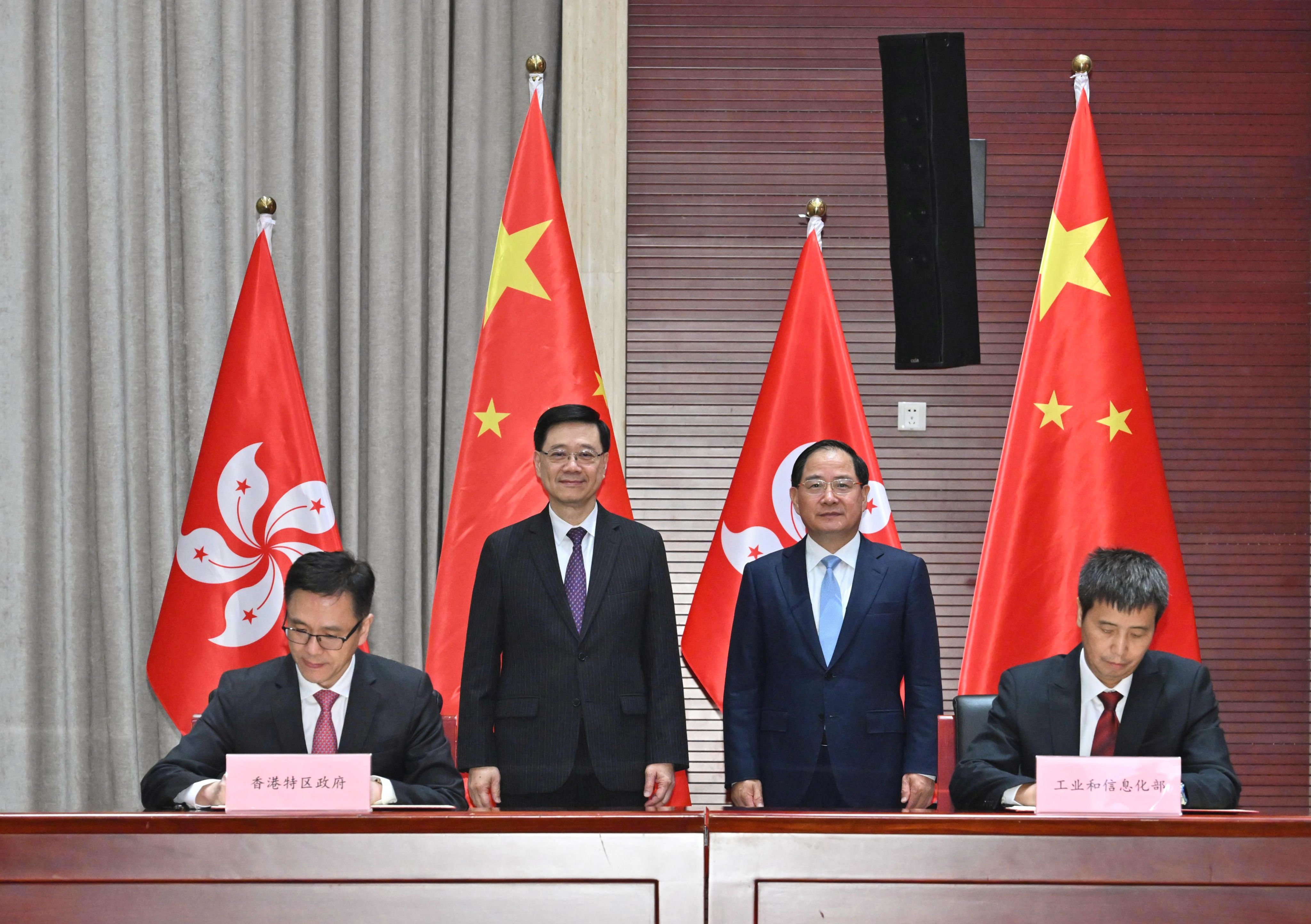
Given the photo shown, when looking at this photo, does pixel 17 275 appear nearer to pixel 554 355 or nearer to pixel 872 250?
pixel 554 355

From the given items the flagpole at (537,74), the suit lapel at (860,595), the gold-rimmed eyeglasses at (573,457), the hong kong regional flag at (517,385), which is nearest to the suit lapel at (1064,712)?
the suit lapel at (860,595)

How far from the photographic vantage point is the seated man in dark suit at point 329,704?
79.1 inches

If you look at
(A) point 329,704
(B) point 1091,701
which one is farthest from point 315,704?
(B) point 1091,701

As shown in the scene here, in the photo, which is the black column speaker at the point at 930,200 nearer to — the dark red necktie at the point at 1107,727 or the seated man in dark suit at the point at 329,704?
the dark red necktie at the point at 1107,727

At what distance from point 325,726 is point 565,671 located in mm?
487

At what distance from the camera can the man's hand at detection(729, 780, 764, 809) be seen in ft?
7.80

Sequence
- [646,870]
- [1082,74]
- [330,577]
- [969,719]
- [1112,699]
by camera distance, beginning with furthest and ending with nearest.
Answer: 1. [1082,74]
2. [969,719]
3. [1112,699]
4. [330,577]
5. [646,870]

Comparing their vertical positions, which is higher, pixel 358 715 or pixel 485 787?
pixel 358 715

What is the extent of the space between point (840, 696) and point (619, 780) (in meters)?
0.47

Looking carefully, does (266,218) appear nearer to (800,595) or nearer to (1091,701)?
(800,595)

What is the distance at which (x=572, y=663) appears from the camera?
7.82ft

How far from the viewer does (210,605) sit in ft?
10.5

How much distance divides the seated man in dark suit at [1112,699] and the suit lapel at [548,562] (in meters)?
0.79

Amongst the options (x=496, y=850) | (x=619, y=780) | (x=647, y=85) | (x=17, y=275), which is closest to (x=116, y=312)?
(x=17, y=275)
